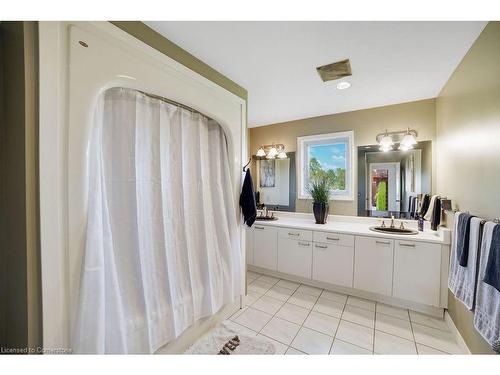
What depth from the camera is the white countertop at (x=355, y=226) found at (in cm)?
201

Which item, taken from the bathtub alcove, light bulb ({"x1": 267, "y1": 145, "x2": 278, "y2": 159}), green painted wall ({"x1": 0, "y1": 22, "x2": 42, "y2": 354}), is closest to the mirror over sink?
light bulb ({"x1": 267, "y1": 145, "x2": 278, "y2": 159})

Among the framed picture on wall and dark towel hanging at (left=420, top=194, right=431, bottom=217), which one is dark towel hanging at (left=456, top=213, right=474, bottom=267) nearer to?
dark towel hanging at (left=420, top=194, right=431, bottom=217)

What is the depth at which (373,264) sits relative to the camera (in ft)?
7.22

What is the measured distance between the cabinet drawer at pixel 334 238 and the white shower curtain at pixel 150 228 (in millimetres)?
1144

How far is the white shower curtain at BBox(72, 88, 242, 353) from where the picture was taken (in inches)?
42.0

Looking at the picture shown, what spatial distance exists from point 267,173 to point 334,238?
159 centimetres

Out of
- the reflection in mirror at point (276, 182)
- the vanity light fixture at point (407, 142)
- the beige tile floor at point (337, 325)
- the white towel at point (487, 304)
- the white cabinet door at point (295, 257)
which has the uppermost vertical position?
the vanity light fixture at point (407, 142)

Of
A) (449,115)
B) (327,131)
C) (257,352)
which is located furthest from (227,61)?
(257,352)

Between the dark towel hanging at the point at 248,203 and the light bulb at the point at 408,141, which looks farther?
the light bulb at the point at 408,141

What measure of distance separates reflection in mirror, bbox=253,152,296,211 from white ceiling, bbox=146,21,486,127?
4.02 ft

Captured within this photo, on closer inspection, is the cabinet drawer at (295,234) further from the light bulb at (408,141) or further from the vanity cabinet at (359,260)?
the light bulb at (408,141)

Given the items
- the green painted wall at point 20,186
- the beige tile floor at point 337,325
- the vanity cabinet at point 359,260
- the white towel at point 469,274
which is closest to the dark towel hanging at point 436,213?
the vanity cabinet at point 359,260

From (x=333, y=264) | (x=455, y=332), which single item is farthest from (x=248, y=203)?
(x=455, y=332)
